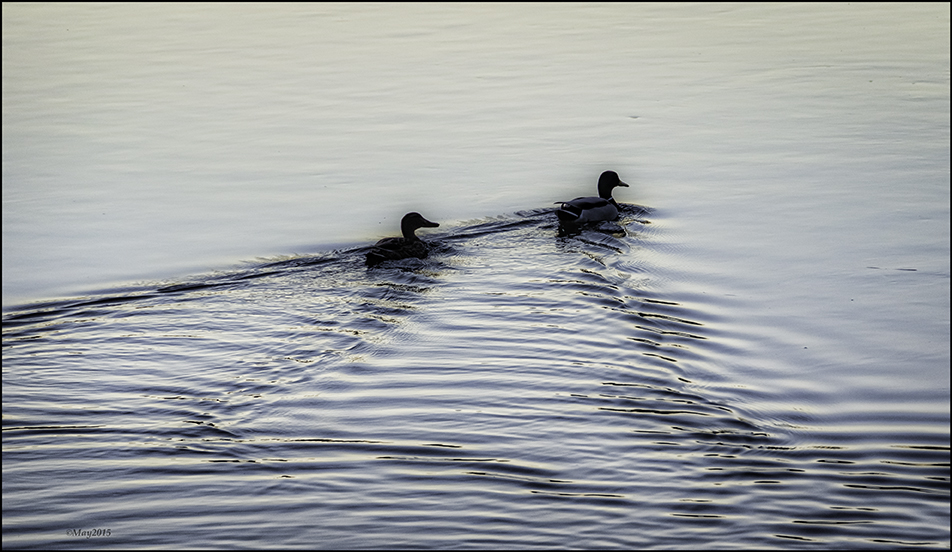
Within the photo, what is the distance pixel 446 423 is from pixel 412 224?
4347 mm

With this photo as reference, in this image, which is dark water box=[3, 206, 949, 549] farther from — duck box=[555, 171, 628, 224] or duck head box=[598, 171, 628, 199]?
duck head box=[598, 171, 628, 199]

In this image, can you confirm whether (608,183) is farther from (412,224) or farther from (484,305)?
(484,305)

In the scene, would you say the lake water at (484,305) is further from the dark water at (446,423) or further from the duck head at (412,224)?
the duck head at (412,224)

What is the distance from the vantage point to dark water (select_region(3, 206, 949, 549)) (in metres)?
6.19

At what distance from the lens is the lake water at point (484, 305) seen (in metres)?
6.44

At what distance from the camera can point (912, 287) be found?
943 centimetres

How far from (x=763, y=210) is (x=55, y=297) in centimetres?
750

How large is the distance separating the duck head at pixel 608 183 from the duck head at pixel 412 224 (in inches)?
95.9

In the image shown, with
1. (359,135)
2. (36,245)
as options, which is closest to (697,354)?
(36,245)

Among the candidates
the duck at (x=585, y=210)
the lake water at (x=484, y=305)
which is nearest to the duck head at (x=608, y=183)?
the lake water at (x=484, y=305)

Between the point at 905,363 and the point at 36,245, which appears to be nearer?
the point at 905,363

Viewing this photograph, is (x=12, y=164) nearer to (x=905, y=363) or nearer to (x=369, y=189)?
(x=369, y=189)

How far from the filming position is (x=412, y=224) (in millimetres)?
11438

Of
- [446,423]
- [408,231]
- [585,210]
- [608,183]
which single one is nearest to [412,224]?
[408,231]
